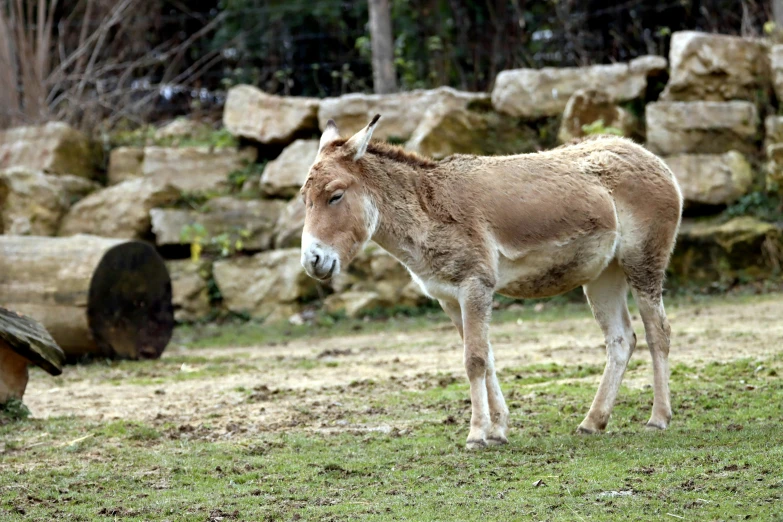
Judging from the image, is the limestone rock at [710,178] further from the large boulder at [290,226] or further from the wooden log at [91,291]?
the wooden log at [91,291]

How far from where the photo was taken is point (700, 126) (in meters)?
13.4

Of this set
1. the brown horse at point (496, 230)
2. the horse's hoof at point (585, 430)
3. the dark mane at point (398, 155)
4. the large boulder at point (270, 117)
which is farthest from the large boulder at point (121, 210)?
the horse's hoof at point (585, 430)

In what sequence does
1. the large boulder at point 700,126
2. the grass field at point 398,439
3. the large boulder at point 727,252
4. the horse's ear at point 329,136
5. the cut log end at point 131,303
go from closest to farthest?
1. the grass field at point 398,439
2. the horse's ear at point 329,136
3. the cut log end at point 131,303
4. the large boulder at point 727,252
5. the large boulder at point 700,126

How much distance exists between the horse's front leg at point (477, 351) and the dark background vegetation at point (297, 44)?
10115 millimetres

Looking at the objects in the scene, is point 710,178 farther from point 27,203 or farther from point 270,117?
point 27,203

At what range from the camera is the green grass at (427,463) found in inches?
171

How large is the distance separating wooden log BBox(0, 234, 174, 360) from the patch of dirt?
499mm

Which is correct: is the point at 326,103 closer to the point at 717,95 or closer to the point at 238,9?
the point at 238,9

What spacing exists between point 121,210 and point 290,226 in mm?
2646

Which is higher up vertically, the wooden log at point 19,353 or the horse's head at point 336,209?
the horse's head at point 336,209

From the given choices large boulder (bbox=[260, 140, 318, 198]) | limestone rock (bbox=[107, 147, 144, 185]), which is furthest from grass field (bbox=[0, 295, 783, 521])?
limestone rock (bbox=[107, 147, 144, 185])

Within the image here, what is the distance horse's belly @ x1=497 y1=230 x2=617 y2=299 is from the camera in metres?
5.95

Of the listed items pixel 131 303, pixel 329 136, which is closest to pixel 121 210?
pixel 131 303

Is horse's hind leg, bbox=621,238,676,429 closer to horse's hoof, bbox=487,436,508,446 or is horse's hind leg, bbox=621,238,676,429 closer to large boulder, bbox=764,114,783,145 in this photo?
horse's hoof, bbox=487,436,508,446
